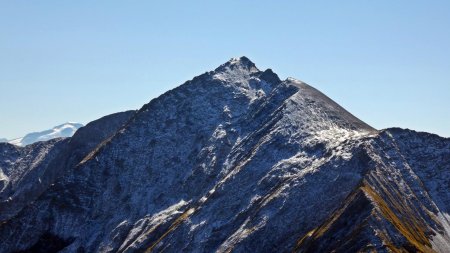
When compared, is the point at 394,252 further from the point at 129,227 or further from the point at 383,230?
the point at 129,227

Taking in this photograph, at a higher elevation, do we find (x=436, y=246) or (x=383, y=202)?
(x=383, y=202)

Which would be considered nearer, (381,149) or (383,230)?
(383,230)

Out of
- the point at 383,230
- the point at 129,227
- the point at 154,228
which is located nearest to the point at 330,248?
the point at 383,230

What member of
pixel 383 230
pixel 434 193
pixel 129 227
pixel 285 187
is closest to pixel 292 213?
pixel 285 187

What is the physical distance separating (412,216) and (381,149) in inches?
1146

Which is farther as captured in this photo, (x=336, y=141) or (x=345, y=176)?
(x=336, y=141)

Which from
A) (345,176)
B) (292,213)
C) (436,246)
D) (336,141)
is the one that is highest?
(336,141)

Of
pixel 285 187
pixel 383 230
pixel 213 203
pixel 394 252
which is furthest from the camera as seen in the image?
pixel 213 203

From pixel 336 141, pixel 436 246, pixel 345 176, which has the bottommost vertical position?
pixel 436 246

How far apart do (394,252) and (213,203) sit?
255ft

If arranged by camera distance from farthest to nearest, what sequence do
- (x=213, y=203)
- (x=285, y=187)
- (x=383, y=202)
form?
(x=213, y=203), (x=285, y=187), (x=383, y=202)

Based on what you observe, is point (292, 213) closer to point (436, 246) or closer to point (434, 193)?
point (436, 246)

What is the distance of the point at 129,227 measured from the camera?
641 feet

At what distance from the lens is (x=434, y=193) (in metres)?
180
